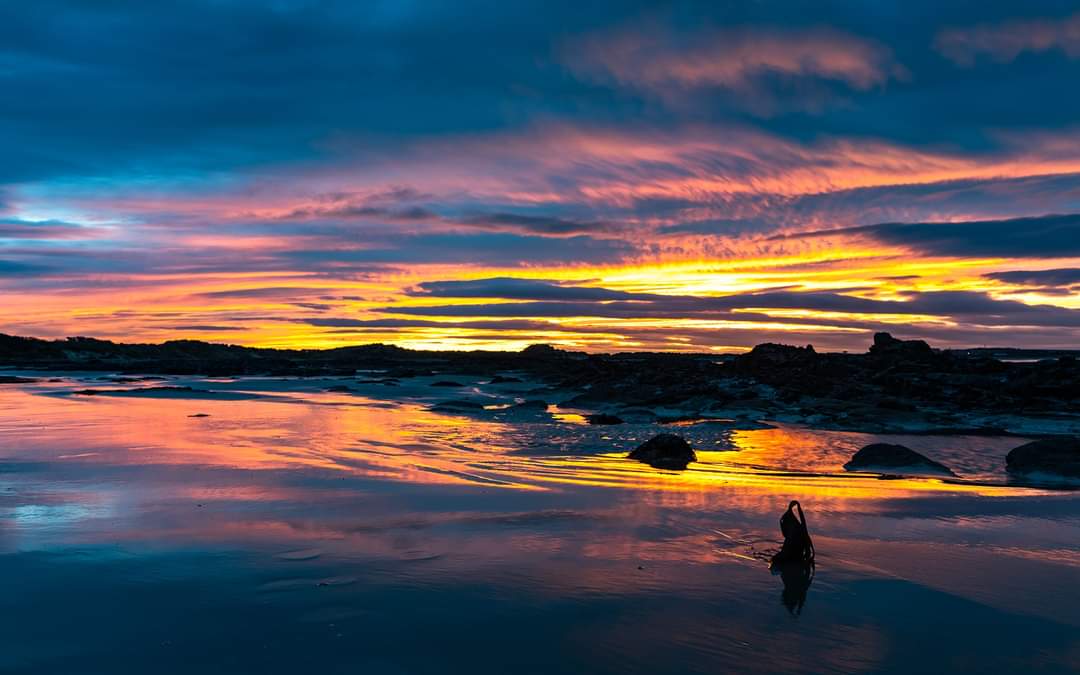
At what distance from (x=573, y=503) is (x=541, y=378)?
42.8 m

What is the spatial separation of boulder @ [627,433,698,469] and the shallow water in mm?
651

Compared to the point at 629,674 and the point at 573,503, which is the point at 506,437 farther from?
the point at 629,674

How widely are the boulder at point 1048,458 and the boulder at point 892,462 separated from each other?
3.90 feet

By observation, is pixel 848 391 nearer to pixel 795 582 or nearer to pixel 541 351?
pixel 795 582

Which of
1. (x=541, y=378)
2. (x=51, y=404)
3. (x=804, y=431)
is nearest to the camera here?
(x=804, y=431)

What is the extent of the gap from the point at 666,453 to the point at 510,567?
797 centimetres

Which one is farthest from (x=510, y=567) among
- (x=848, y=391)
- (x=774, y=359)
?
(x=774, y=359)

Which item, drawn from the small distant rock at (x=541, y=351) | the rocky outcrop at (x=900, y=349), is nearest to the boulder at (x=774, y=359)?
the rocky outcrop at (x=900, y=349)

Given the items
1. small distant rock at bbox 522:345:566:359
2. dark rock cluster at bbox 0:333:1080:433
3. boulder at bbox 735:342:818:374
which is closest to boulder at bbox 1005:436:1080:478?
dark rock cluster at bbox 0:333:1080:433

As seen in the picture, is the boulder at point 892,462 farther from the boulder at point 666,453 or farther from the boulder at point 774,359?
the boulder at point 774,359

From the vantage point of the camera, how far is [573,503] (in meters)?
11.2

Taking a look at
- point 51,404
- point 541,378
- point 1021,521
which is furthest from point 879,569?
point 541,378

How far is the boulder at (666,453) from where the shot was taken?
49.6 ft

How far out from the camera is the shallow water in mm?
5777
